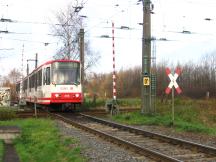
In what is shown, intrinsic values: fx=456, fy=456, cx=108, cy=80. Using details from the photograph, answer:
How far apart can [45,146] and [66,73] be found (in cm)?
1600

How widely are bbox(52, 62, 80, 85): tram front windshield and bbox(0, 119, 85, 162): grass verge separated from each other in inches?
421

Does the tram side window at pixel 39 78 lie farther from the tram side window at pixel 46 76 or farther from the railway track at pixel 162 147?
the railway track at pixel 162 147

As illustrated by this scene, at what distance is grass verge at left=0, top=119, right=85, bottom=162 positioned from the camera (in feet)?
37.4

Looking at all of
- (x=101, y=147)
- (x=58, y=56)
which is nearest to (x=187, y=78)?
(x=58, y=56)

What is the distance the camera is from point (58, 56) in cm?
4609

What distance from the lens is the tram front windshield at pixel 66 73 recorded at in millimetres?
28766

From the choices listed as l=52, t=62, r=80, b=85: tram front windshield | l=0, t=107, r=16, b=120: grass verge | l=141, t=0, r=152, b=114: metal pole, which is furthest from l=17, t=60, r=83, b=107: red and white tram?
l=141, t=0, r=152, b=114: metal pole

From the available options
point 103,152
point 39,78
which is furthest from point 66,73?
point 103,152

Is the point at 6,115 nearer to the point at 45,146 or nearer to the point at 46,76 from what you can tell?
the point at 46,76

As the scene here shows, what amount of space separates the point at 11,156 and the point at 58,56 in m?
34.3

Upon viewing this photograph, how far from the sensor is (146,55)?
976 inches

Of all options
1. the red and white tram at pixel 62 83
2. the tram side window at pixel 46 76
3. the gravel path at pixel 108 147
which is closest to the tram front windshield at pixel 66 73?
the red and white tram at pixel 62 83

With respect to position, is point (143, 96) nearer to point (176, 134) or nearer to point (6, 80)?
point (176, 134)

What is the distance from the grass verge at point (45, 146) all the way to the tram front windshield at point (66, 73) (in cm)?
1069
